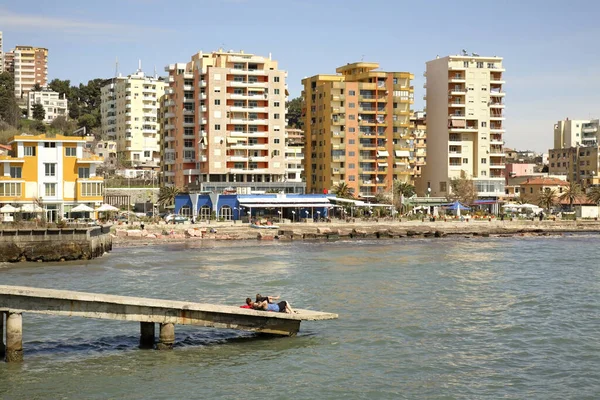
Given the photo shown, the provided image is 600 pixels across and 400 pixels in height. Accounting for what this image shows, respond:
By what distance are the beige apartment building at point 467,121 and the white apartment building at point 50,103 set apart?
3968 inches

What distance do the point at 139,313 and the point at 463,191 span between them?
97088mm

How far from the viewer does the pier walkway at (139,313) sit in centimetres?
2762

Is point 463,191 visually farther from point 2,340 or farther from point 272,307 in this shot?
point 2,340

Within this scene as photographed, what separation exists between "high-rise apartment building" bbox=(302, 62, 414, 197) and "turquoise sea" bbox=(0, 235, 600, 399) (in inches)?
2533

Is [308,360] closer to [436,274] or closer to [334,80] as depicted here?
[436,274]

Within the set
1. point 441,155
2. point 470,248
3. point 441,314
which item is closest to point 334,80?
point 441,155

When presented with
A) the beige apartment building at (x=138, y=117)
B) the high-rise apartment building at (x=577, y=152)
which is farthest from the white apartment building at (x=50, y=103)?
the high-rise apartment building at (x=577, y=152)

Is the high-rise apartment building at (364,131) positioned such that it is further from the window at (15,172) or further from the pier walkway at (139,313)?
the pier walkway at (139,313)

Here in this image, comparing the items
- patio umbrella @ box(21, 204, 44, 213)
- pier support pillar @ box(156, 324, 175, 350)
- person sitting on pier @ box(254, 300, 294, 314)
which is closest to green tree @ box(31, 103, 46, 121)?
patio umbrella @ box(21, 204, 44, 213)

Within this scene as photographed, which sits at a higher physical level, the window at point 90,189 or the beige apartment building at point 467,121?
the beige apartment building at point 467,121

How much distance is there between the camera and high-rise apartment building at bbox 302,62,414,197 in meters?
121

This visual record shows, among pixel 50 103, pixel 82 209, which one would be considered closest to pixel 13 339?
pixel 82 209

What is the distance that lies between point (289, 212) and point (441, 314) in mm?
70004

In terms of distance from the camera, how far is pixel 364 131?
122250mm
